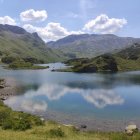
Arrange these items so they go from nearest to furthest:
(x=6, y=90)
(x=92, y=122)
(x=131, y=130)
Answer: (x=131, y=130)
(x=92, y=122)
(x=6, y=90)

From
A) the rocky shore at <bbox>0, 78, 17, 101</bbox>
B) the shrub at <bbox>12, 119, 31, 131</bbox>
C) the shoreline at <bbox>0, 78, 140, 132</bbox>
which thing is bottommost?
the shoreline at <bbox>0, 78, 140, 132</bbox>

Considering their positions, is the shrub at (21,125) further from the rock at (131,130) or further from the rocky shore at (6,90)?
the rocky shore at (6,90)

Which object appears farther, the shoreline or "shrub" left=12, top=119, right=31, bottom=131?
the shoreline

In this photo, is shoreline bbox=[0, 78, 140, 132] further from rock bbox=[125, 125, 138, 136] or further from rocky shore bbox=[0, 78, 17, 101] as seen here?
rocky shore bbox=[0, 78, 17, 101]

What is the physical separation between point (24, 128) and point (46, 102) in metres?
54.2

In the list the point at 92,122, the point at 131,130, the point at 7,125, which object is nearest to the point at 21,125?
the point at 7,125

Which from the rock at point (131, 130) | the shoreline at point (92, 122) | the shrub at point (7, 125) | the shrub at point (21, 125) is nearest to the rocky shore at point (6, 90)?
the shoreline at point (92, 122)

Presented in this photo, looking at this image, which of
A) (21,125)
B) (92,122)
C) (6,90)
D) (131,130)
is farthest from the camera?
(6,90)

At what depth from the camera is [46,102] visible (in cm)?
9994

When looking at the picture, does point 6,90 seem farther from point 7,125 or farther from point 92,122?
point 7,125

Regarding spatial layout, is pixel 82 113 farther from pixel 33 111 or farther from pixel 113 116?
pixel 33 111

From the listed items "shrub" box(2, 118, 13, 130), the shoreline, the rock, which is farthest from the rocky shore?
the rock

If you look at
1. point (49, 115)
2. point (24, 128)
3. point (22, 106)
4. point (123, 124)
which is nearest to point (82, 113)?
point (49, 115)

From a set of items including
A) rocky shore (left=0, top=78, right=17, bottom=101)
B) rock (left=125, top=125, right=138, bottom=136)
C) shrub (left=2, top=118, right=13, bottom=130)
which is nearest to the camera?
shrub (left=2, top=118, right=13, bottom=130)
